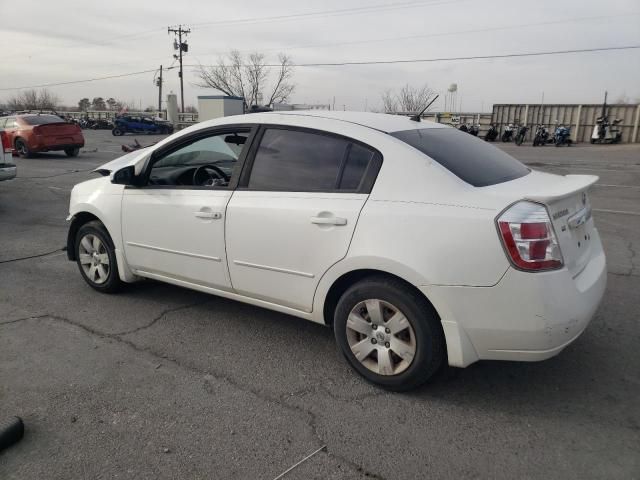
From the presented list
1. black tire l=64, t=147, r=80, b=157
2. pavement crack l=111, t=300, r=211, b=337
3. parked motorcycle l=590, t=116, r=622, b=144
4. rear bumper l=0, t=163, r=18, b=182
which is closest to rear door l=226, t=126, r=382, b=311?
pavement crack l=111, t=300, r=211, b=337

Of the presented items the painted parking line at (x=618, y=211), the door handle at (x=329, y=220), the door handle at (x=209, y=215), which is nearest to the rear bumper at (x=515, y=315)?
the door handle at (x=329, y=220)

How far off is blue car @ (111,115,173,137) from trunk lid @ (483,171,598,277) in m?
38.8

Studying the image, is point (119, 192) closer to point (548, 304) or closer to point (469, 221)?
point (469, 221)

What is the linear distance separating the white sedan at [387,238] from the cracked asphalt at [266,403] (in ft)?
1.11

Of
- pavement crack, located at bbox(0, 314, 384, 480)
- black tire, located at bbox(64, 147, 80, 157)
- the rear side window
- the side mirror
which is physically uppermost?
the rear side window

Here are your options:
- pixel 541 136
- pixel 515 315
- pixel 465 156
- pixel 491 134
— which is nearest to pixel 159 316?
pixel 465 156

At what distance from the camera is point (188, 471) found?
240 centimetres

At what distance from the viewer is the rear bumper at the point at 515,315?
2594 millimetres

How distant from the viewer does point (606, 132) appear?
3030cm

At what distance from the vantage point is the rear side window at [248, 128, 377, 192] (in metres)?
3.15

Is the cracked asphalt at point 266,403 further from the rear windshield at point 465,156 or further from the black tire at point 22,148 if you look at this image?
the black tire at point 22,148

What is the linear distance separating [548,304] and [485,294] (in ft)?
1.02

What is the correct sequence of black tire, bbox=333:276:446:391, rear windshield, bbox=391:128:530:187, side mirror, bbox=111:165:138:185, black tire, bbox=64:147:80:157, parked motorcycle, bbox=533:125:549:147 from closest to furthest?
black tire, bbox=333:276:446:391
rear windshield, bbox=391:128:530:187
side mirror, bbox=111:165:138:185
black tire, bbox=64:147:80:157
parked motorcycle, bbox=533:125:549:147

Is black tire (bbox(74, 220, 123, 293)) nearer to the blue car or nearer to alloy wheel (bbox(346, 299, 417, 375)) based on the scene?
alloy wheel (bbox(346, 299, 417, 375))
